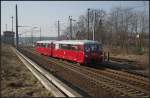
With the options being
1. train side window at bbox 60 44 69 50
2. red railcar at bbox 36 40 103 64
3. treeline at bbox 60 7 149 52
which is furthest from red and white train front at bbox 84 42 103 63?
treeline at bbox 60 7 149 52

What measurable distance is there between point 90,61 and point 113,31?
4700cm

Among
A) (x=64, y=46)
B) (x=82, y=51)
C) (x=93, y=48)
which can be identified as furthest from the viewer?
(x=64, y=46)

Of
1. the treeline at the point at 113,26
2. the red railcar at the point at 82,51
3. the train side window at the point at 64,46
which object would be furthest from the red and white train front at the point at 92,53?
the treeline at the point at 113,26

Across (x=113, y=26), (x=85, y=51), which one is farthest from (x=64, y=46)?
(x=113, y=26)

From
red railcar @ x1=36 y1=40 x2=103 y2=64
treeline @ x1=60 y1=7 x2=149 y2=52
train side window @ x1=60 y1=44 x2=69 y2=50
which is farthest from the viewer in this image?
treeline @ x1=60 y1=7 x2=149 y2=52

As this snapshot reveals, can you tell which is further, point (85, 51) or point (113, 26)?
point (113, 26)

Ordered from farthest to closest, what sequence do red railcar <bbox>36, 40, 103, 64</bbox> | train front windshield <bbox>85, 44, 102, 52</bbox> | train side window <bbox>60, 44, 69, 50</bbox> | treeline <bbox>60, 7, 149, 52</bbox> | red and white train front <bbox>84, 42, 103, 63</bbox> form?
1. treeline <bbox>60, 7, 149, 52</bbox>
2. train side window <bbox>60, 44, 69, 50</bbox>
3. train front windshield <bbox>85, 44, 102, 52</bbox>
4. red railcar <bbox>36, 40, 103, 64</bbox>
5. red and white train front <bbox>84, 42, 103, 63</bbox>

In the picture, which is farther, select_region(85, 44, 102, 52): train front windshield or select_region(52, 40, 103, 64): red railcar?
select_region(85, 44, 102, 52): train front windshield

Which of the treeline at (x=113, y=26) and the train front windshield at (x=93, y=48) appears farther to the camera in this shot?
the treeline at (x=113, y=26)

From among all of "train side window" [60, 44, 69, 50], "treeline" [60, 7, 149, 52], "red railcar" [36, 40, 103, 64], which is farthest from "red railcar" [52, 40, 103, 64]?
"treeline" [60, 7, 149, 52]

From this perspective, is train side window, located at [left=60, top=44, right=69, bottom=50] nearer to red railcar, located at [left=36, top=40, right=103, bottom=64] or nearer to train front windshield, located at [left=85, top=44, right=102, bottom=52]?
red railcar, located at [left=36, top=40, right=103, bottom=64]

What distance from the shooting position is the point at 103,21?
78.0 metres

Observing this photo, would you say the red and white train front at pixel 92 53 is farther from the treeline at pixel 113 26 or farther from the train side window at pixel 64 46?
the treeline at pixel 113 26

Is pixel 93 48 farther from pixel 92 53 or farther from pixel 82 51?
pixel 82 51
